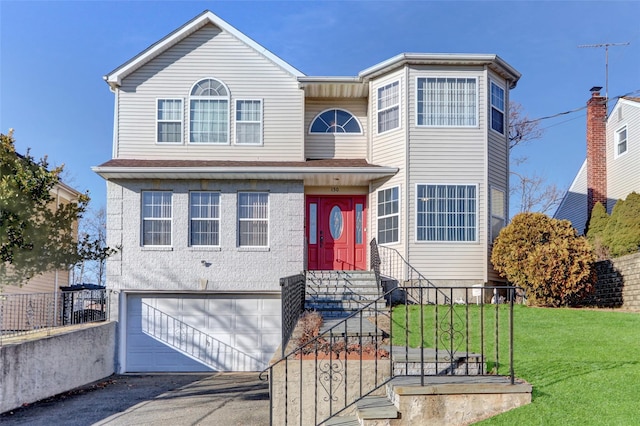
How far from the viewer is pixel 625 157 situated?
17891 millimetres

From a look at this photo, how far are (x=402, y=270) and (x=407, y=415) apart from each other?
298 inches

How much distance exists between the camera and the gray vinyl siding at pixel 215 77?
46.7ft

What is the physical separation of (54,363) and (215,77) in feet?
27.3

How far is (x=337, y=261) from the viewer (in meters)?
14.5

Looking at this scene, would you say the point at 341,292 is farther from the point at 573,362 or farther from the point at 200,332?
the point at 573,362

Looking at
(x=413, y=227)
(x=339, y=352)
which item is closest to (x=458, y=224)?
(x=413, y=227)

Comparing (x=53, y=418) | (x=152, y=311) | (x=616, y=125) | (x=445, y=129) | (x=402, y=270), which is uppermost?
(x=616, y=125)

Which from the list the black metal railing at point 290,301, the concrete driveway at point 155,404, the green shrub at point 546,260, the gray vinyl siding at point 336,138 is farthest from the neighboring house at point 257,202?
the black metal railing at point 290,301

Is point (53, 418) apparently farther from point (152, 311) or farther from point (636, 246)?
point (636, 246)

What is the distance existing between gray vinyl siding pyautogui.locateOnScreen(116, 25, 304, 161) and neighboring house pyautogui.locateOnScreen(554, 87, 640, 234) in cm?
1135

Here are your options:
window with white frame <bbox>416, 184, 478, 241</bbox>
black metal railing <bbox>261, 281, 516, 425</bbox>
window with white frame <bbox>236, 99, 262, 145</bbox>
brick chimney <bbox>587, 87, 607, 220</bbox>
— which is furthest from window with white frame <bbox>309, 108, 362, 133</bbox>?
brick chimney <bbox>587, 87, 607, 220</bbox>

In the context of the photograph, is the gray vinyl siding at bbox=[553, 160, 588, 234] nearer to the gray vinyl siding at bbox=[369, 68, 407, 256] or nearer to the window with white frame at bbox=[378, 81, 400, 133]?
the gray vinyl siding at bbox=[369, 68, 407, 256]

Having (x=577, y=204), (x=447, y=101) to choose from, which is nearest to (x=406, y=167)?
(x=447, y=101)

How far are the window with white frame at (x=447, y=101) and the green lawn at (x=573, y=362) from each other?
5312 millimetres
